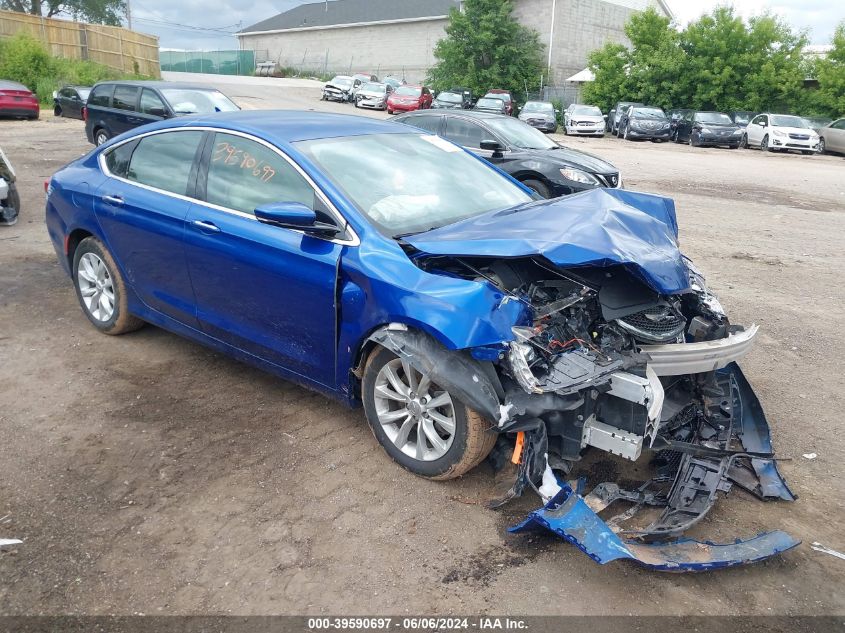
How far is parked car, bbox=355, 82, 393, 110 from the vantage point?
3678 cm

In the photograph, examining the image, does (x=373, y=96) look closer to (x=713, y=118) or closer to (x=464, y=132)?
(x=713, y=118)

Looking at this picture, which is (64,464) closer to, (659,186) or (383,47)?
(659,186)

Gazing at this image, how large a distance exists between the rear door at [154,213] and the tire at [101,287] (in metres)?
0.18

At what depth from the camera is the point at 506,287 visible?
3.46m

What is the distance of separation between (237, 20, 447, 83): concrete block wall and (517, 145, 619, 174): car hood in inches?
1741

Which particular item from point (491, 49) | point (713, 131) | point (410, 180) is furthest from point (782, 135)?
point (410, 180)

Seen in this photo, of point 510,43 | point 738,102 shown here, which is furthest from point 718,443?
point 510,43

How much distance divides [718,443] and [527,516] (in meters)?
1.16

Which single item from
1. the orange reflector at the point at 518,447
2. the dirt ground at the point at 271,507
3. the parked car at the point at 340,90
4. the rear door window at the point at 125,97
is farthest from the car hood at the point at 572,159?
the parked car at the point at 340,90

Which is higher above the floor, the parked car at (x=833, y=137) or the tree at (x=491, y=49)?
the tree at (x=491, y=49)

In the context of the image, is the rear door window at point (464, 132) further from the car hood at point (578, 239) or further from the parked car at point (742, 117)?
the parked car at point (742, 117)

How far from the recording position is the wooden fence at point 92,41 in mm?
31381

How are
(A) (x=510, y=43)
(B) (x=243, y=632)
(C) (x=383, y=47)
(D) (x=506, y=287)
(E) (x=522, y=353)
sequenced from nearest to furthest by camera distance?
(B) (x=243, y=632) < (E) (x=522, y=353) < (D) (x=506, y=287) < (A) (x=510, y=43) < (C) (x=383, y=47)

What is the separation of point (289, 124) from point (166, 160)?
37.6 inches
